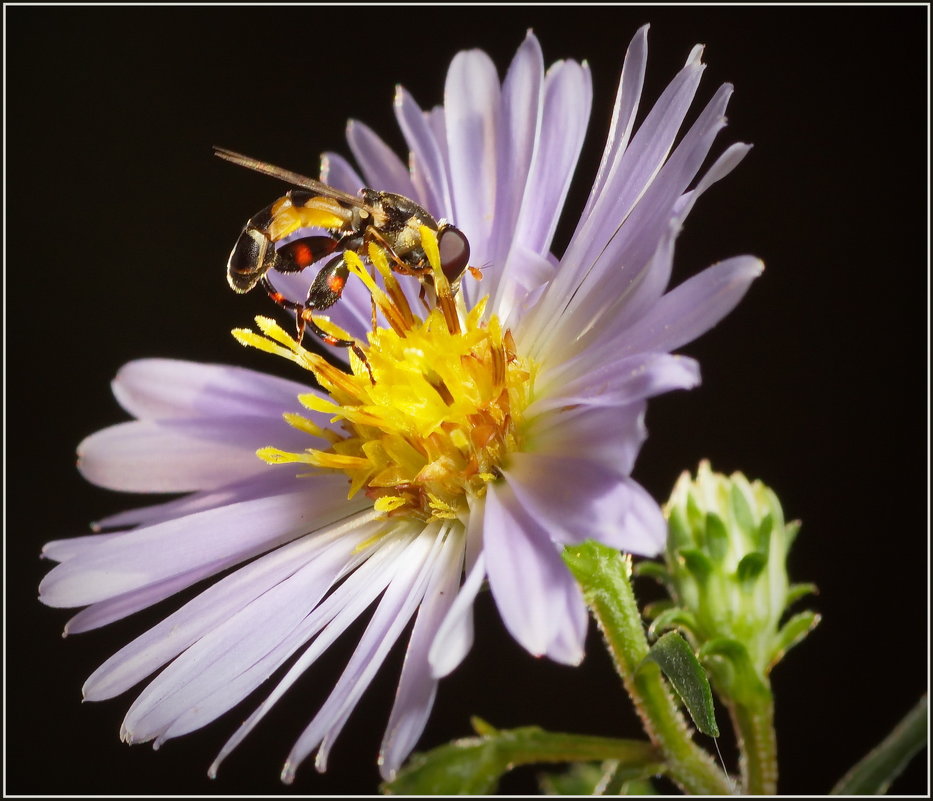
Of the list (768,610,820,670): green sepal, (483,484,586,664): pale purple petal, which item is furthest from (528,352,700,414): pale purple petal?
(768,610,820,670): green sepal

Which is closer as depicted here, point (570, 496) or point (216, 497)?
point (570, 496)

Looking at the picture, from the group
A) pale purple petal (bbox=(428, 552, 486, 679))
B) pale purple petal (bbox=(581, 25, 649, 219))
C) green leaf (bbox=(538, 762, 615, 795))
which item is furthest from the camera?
green leaf (bbox=(538, 762, 615, 795))

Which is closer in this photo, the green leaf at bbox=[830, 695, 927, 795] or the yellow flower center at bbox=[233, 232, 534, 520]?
the green leaf at bbox=[830, 695, 927, 795]

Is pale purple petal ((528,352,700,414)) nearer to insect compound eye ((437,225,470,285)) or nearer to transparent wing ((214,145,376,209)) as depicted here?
insect compound eye ((437,225,470,285))

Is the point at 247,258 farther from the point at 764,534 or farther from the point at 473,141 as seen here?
the point at 764,534

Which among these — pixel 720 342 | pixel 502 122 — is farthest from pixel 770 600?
pixel 720 342

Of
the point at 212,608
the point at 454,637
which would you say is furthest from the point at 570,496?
the point at 212,608

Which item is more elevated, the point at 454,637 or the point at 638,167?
the point at 638,167
